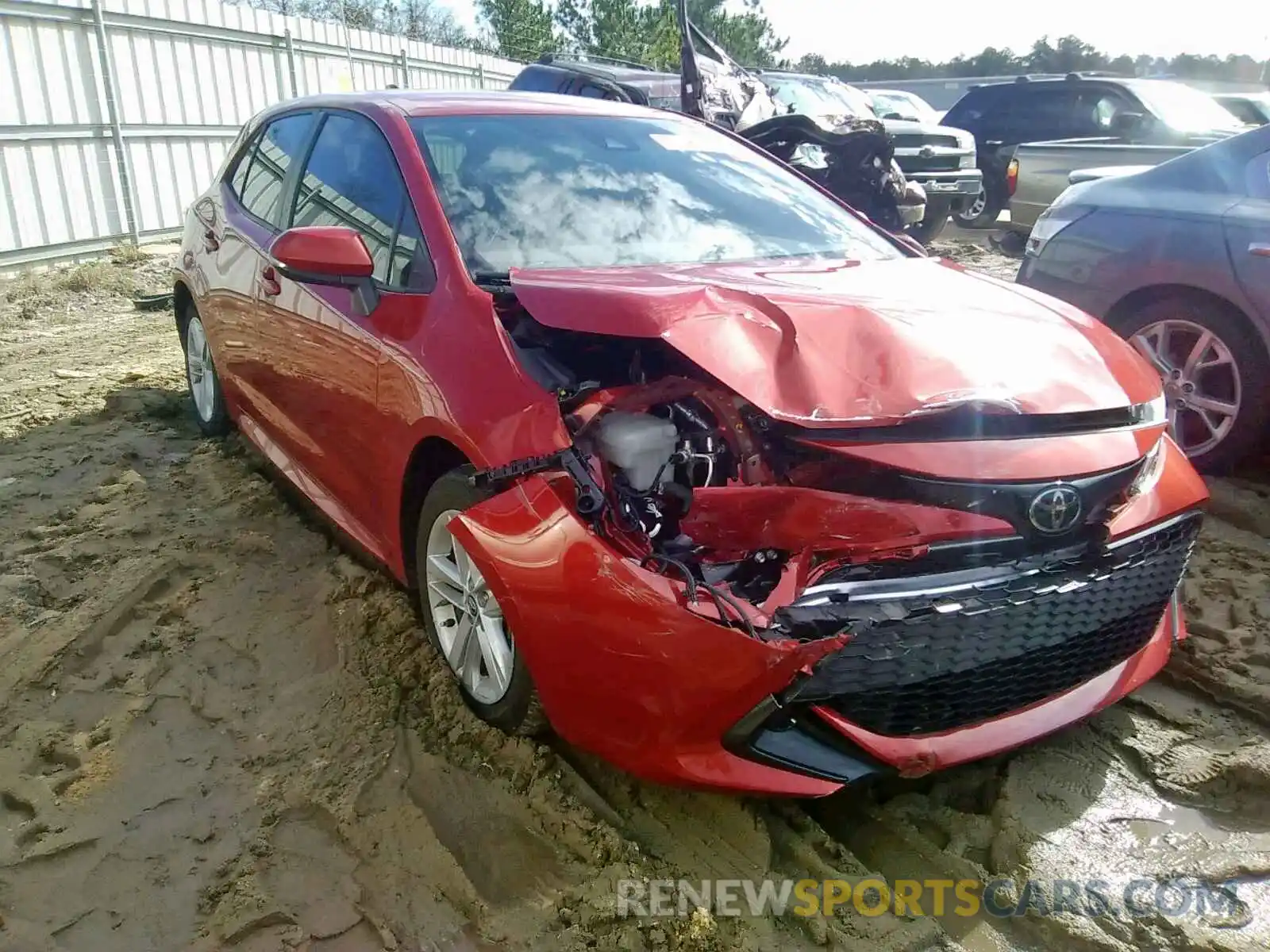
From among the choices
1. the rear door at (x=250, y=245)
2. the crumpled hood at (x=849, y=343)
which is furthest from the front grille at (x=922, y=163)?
the crumpled hood at (x=849, y=343)

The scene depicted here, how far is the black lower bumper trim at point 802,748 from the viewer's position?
1949mm

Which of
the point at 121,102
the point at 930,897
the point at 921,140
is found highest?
the point at 121,102

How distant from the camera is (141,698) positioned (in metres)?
2.79

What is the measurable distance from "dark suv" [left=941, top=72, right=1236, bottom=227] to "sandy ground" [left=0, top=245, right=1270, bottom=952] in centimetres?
782

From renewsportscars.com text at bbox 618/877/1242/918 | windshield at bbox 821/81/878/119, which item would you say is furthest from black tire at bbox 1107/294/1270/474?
windshield at bbox 821/81/878/119

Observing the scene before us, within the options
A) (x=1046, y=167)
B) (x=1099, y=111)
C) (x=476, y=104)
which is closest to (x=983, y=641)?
(x=476, y=104)

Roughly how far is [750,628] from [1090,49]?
51296mm

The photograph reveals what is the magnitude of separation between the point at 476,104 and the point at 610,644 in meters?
2.15

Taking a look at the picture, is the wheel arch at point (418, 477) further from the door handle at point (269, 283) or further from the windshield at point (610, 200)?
the door handle at point (269, 283)

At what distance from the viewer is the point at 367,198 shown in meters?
3.08

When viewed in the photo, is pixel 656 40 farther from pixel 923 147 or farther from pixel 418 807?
pixel 418 807

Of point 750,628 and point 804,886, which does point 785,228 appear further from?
point 804,886

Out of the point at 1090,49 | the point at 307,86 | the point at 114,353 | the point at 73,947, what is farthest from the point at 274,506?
the point at 1090,49

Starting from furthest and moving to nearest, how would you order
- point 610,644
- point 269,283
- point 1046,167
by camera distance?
1. point 1046,167
2. point 269,283
3. point 610,644
